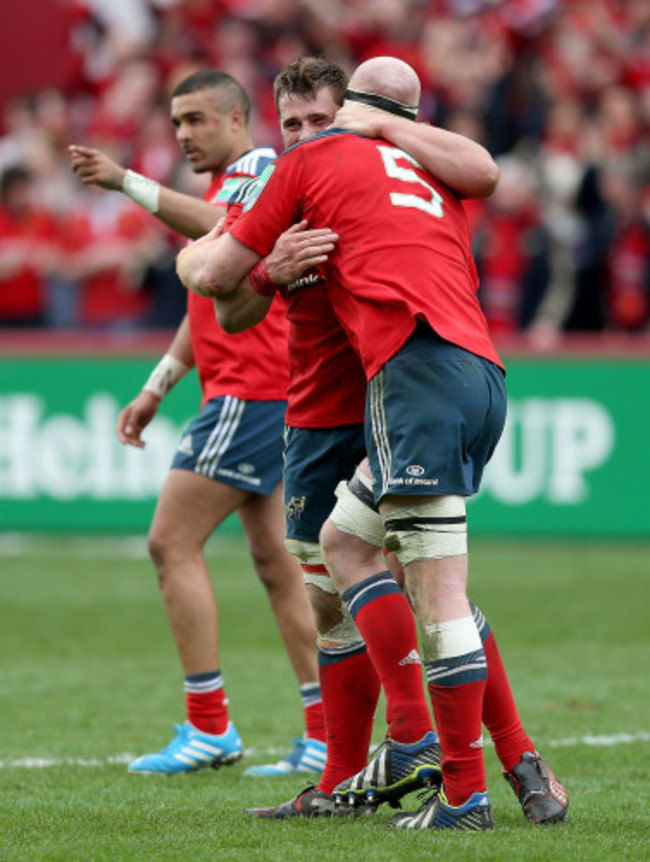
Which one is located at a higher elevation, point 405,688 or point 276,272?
point 276,272

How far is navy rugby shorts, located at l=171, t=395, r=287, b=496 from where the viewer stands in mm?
6453

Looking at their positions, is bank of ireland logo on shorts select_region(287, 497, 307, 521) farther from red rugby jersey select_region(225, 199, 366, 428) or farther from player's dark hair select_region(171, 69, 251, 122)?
player's dark hair select_region(171, 69, 251, 122)

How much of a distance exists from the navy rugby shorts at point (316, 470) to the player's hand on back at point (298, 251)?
629 millimetres

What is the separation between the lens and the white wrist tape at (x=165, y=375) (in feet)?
22.2

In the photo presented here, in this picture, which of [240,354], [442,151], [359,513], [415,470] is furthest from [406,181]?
[240,354]

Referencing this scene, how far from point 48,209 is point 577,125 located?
4.82 m

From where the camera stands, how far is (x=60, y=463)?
13172 mm

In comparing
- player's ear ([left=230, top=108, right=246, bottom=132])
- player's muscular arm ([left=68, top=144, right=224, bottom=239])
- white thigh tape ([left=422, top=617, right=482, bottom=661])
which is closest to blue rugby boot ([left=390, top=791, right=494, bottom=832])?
white thigh tape ([left=422, top=617, right=482, bottom=661])

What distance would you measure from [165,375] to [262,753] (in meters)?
1.54

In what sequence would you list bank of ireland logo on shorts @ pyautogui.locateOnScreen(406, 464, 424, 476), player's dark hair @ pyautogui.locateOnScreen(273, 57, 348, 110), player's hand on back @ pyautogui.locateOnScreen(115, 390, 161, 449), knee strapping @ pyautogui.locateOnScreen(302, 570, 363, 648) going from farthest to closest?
1. player's hand on back @ pyautogui.locateOnScreen(115, 390, 161, 449)
2. knee strapping @ pyautogui.locateOnScreen(302, 570, 363, 648)
3. player's dark hair @ pyautogui.locateOnScreen(273, 57, 348, 110)
4. bank of ireland logo on shorts @ pyautogui.locateOnScreen(406, 464, 424, 476)

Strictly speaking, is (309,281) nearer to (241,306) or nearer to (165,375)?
(241,306)

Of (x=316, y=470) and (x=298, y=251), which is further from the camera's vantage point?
(x=316, y=470)

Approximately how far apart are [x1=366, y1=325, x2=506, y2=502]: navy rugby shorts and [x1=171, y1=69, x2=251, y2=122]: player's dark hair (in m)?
2.33

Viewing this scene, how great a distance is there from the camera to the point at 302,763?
6125 mm
